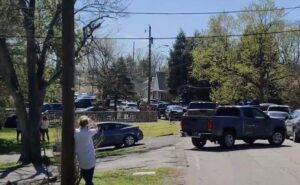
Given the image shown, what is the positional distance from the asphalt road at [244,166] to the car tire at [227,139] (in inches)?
14.7

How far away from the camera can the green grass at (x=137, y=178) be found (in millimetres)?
15062

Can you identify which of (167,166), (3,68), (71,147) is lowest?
(167,166)

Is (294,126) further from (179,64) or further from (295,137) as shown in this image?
(179,64)

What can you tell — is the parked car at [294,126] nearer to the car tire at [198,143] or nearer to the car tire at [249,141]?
the car tire at [249,141]

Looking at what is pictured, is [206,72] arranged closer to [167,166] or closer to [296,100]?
[296,100]

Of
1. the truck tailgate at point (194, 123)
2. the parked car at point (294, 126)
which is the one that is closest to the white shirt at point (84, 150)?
the truck tailgate at point (194, 123)

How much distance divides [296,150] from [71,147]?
577 inches

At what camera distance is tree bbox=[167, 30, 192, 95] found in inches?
3440

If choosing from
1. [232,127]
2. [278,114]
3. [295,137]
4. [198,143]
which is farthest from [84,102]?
[232,127]

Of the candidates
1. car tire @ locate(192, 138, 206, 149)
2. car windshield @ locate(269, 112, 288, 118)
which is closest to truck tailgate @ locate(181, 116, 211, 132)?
car tire @ locate(192, 138, 206, 149)

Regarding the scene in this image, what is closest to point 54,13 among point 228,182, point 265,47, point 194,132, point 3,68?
point 3,68

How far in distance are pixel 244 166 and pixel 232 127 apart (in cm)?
727

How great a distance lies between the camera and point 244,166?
18031 mm

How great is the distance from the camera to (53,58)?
31.0 m
